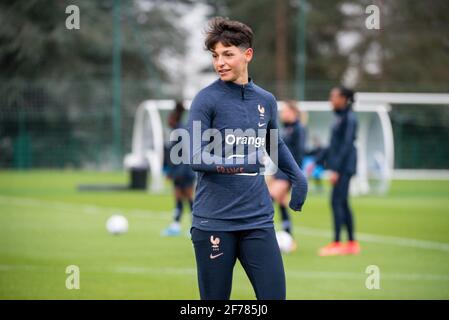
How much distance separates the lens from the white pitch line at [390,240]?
1351 cm

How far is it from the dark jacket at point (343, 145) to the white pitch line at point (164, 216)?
6.44 feet

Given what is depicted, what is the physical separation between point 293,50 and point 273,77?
191 centimetres

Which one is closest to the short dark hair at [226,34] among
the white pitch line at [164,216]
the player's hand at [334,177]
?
the player's hand at [334,177]

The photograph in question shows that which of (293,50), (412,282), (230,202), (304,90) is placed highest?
(293,50)

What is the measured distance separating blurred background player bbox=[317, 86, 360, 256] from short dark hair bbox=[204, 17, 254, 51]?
271 inches

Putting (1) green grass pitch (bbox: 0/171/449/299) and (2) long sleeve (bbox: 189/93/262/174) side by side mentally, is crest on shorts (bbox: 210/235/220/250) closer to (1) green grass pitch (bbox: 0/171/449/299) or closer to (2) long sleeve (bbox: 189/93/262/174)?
(2) long sleeve (bbox: 189/93/262/174)

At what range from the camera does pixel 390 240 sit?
14.3 metres

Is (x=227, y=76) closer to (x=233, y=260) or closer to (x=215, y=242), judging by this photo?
(x=215, y=242)

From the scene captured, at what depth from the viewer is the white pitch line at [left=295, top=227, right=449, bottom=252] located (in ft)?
44.3

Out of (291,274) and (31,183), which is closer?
(291,274)

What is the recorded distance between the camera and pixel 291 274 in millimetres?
10562
